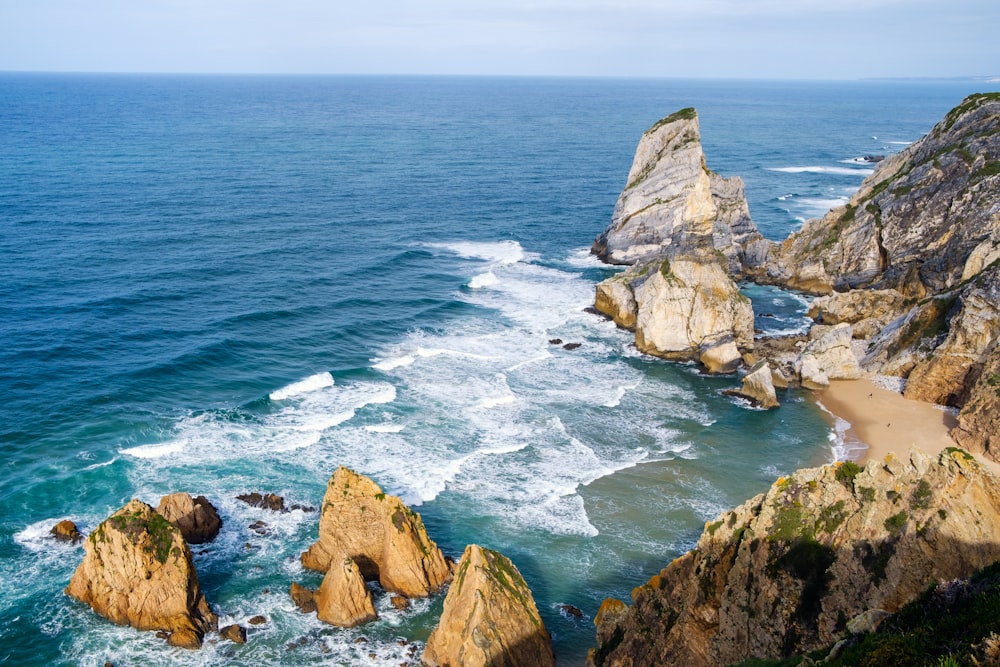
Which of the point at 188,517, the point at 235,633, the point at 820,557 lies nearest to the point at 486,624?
the point at 235,633

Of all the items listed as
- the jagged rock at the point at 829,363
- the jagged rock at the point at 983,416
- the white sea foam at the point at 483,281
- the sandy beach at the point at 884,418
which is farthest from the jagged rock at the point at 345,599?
the white sea foam at the point at 483,281

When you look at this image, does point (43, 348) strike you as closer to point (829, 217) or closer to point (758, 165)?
point (829, 217)

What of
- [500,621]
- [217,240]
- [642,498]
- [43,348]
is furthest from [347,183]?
[500,621]

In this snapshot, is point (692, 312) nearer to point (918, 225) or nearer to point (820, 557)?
point (918, 225)

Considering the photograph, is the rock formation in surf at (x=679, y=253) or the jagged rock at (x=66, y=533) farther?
the rock formation in surf at (x=679, y=253)

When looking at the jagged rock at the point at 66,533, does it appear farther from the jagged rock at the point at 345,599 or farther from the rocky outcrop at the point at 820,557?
the rocky outcrop at the point at 820,557
